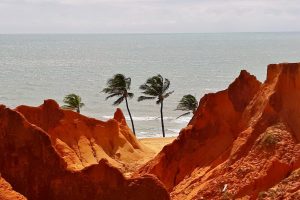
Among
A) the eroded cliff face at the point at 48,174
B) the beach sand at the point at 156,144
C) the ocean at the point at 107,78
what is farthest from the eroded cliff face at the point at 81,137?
the ocean at the point at 107,78

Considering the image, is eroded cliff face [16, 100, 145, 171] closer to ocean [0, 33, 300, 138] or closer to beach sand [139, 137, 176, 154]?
beach sand [139, 137, 176, 154]

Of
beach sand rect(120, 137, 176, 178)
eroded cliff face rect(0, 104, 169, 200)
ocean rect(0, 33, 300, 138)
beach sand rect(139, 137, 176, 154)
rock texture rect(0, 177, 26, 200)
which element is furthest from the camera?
ocean rect(0, 33, 300, 138)

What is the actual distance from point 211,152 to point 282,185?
7.52 metres

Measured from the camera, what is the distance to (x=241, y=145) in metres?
27.7

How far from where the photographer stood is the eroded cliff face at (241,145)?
25.5m

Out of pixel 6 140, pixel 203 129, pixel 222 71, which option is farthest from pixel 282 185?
pixel 222 71

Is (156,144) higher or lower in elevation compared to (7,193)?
lower

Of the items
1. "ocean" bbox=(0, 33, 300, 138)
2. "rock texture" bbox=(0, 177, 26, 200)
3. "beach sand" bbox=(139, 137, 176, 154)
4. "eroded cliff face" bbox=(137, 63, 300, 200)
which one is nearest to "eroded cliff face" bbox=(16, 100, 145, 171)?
"eroded cliff face" bbox=(137, 63, 300, 200)

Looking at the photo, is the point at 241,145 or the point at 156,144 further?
the point at 156,144

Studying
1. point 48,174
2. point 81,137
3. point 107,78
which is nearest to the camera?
point 48,174

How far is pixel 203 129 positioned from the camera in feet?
107

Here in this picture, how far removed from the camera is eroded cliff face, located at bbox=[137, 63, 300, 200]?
25.5m

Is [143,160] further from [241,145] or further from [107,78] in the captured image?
[107,78]

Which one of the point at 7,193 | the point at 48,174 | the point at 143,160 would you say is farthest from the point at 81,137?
the point at 7,193
